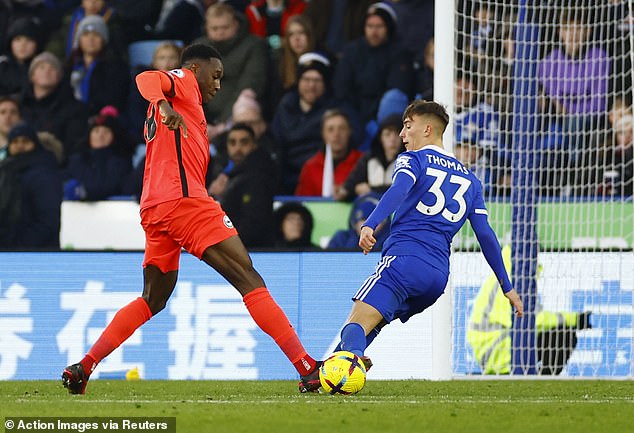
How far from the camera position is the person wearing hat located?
12570mm

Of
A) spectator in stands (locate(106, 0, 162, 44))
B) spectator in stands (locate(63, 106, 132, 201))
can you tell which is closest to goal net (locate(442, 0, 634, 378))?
spectator in stands (locate(63, 106, 132, 201))

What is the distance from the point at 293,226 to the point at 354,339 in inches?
198

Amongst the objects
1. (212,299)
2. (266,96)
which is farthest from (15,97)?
(212,299)

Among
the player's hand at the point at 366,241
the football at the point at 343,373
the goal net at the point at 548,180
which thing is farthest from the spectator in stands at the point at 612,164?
Result: the player's hand at the point at 366,241

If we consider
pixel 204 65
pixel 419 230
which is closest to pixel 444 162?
pixel 419 230

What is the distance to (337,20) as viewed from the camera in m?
13.5

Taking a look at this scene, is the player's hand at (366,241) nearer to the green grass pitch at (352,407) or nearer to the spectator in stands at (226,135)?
the green grass pitch at (352,407)

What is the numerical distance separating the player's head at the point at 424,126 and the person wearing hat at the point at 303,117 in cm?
534

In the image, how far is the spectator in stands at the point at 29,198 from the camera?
11.9 m

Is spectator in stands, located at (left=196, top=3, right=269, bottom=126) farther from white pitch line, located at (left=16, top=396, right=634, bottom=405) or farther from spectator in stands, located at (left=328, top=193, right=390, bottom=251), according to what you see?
white pitch line, located at (left=16, top=396, right=634, bottom=405)

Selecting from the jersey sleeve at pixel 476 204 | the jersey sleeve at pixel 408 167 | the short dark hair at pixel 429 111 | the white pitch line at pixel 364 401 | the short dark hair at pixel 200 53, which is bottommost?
the white pitch line at pixel 364 401

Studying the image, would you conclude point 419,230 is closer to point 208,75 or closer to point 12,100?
point 208,75

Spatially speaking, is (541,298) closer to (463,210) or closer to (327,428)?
(463,210)

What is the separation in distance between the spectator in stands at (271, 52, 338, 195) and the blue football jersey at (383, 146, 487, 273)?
18.2 feet
